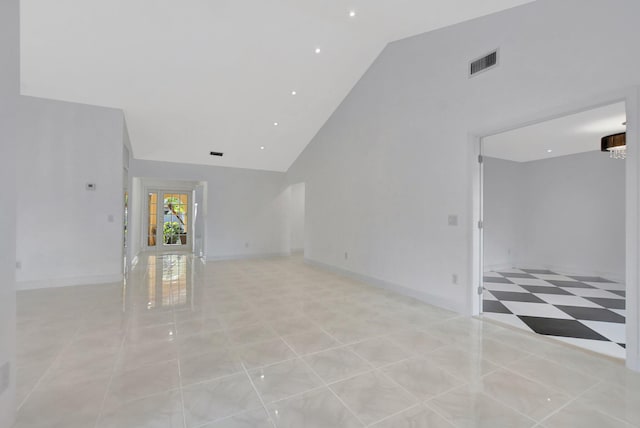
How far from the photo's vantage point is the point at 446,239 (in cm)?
377

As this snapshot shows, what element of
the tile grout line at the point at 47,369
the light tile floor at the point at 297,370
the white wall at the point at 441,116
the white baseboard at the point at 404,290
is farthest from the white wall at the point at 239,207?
the tile grout line at the point at 47,369

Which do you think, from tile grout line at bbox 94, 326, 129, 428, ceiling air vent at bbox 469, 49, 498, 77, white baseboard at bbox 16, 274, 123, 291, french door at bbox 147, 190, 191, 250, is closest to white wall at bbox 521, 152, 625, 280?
ceiling air vent at bbox 469, 49, 498, 77

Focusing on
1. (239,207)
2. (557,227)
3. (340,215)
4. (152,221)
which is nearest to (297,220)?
(239,207)

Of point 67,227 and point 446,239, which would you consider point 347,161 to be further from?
point 67,227

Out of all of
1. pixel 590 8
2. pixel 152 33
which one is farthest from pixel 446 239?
pixel 152 33

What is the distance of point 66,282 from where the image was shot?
4762mm

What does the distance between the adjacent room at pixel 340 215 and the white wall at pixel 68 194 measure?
33mm

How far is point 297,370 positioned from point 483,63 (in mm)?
3906

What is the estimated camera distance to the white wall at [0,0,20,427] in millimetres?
1483

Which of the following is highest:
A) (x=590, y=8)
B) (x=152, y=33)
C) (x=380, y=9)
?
(x=380, y=9)

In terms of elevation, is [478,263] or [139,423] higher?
[478,263]

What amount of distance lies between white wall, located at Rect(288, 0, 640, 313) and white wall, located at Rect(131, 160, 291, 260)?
2.71 metres

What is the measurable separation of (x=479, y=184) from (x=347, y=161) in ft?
9.05

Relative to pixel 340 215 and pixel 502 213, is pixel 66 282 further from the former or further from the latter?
pixel 502 213
